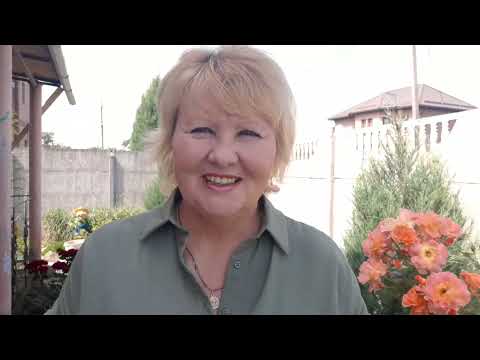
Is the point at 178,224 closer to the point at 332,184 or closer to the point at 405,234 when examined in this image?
the point at 405,234

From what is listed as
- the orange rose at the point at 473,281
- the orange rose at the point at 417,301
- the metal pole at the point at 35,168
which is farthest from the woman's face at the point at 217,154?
the metal pole at the point at 35,168

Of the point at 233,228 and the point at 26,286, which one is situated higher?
the point at 233,228

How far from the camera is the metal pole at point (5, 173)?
2.17 m

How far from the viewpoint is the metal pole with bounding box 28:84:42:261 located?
517 cm

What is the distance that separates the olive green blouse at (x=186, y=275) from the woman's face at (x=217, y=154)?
0.14m

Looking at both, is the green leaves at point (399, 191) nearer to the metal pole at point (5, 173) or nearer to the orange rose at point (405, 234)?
the orange rose at point (405, 234)

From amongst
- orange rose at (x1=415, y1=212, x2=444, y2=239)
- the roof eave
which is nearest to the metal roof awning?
the roof eave

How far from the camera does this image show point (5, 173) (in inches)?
86.7

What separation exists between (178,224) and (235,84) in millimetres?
376

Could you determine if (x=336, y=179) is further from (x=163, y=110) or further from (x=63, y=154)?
(x=163, y=110)

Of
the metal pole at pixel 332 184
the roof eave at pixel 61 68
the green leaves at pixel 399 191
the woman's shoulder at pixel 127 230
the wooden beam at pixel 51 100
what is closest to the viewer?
the woman's shoulder at pixel 127 230
